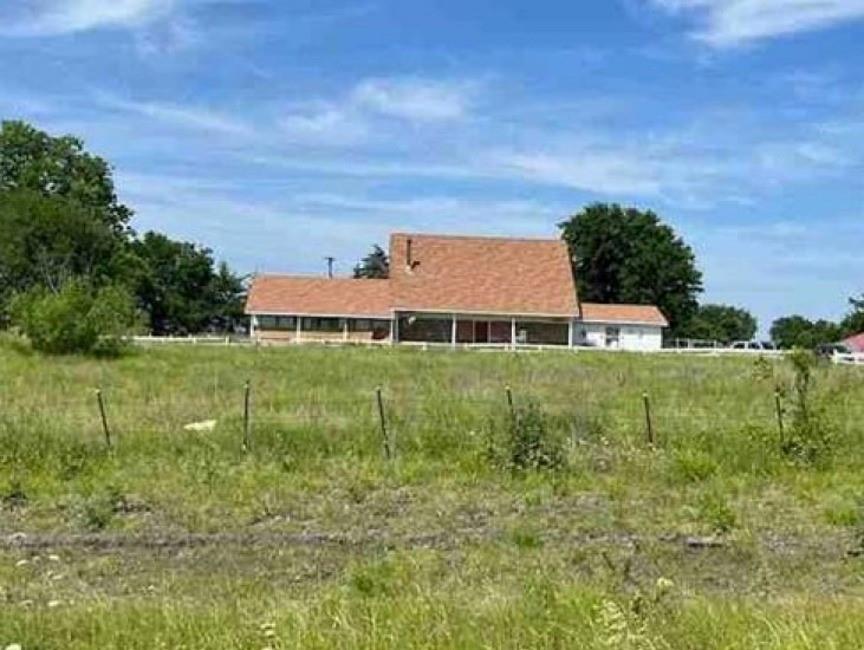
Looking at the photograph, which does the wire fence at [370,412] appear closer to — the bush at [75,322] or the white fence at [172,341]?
the bush at [75,322]

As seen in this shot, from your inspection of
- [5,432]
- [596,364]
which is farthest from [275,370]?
[5,432]

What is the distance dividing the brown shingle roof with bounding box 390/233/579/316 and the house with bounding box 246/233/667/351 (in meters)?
0.06

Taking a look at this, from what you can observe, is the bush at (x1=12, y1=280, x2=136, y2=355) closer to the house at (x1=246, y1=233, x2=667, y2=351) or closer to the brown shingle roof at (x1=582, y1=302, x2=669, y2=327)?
the house at (x1=246, y1=233, x2=667, y2=351)

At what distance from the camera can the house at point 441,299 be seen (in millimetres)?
72062

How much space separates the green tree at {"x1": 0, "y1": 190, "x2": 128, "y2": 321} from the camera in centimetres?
8006

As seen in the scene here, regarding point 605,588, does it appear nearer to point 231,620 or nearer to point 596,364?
point 231,620

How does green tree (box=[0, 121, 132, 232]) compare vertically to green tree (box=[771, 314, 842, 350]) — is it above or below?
above

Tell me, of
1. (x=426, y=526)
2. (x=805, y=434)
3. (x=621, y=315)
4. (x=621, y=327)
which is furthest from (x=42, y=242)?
(x=426, y=526)

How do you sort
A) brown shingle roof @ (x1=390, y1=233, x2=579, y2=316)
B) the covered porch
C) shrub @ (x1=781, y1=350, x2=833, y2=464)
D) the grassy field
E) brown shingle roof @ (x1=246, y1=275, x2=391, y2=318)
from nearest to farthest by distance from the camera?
the grassy field
shrub @ (x1=781, y1=350, x2=833, y2=464)
brown shingle roof @ (x1=390, y1=233, x2=579, y2=316)
the covered porch
brown shingle roof @ (x1=246, y1=275, x2=391, y2=318)

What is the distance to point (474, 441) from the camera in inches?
632

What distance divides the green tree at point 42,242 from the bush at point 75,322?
35.6 m

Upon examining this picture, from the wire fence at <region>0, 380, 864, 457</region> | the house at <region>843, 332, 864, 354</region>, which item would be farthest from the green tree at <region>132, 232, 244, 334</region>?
the wire fence at <region>0, 380, 864, 457</region>

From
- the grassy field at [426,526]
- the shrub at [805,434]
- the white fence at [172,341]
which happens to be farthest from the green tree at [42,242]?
the shrub at [805,434]

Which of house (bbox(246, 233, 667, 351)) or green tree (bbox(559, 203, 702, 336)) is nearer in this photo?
house (bbox(246, 233, 667, 351))
